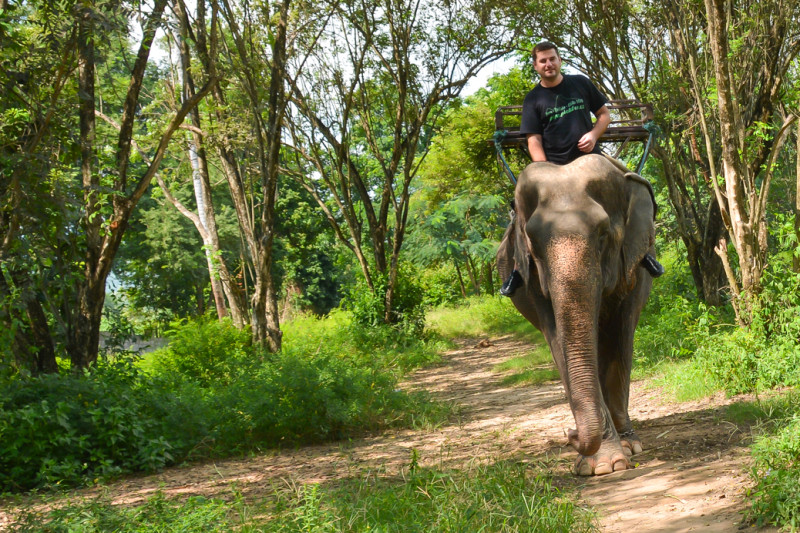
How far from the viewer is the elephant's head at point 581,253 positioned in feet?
17.7

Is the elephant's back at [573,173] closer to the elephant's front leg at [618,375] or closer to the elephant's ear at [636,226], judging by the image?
the elephant's ear at [636,226]

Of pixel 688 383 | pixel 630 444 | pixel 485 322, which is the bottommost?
pixel 485 322

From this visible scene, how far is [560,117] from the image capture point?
640 cm

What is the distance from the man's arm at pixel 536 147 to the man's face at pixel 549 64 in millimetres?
474

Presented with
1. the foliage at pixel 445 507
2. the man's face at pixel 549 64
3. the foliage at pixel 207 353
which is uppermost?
the man's face at pixel 549 64

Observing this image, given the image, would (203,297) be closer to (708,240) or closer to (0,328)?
(708,240)

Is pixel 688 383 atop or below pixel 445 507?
below

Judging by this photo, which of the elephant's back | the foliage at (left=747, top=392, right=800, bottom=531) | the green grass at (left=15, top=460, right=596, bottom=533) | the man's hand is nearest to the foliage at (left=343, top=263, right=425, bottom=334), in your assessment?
the man's hand

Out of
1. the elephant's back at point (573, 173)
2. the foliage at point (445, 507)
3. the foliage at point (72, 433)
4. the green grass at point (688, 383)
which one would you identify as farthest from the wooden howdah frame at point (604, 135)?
the foliage at point (72, 433)

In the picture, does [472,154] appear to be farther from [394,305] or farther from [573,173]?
[573,173]

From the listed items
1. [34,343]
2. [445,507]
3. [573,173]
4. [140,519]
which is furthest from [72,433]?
[573,173]

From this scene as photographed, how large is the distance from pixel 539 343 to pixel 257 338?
6.57m

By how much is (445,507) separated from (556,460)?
1222 mm

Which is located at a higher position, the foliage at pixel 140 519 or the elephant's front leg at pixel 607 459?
the foliage at pixel 140 519
